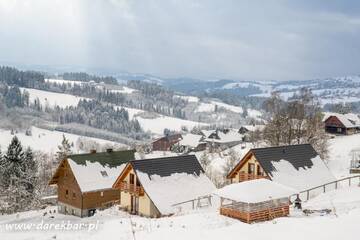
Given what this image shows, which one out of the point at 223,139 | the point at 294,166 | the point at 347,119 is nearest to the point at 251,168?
the point at 294,166

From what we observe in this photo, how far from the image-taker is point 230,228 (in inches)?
1227

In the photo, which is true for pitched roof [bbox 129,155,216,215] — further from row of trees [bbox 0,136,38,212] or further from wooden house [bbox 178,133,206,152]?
wooden house [bbox 178,133,206,152]

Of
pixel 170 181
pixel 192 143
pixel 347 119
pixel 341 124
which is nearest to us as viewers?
pixel 170 181

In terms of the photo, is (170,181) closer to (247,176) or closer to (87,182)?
(247,176)

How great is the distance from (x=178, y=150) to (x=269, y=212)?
476 feet

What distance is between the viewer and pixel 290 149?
52438 mm

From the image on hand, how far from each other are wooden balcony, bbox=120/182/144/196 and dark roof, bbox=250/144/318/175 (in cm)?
1254

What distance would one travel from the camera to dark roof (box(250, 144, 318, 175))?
48.6 m

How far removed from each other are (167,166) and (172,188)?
286 cm

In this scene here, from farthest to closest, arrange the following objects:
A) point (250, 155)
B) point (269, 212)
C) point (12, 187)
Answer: point (12, 187) < point (250, 155) < point (269, 212)

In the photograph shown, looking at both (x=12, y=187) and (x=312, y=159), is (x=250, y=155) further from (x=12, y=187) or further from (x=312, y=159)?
(x=12, y=187)

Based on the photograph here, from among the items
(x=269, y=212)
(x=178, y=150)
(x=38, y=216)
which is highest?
(x=269, y=212)

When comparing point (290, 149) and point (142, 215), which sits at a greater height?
point (290, 149)

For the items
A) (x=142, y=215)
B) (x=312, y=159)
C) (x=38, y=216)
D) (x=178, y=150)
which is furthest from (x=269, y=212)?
(x=178, y=150)
